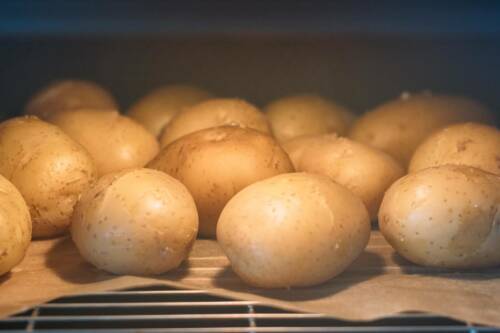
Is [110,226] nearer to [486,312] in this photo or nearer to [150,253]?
[150,253]

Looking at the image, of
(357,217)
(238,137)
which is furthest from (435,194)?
(238,137)

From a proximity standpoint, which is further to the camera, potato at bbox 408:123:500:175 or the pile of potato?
potato at bbox 408:123:500:175

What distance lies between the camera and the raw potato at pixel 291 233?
1.06 m

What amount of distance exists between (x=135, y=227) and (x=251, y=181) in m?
0.26

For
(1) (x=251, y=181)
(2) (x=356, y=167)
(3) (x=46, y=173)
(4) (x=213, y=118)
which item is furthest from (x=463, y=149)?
(3) (x=46, y=173)

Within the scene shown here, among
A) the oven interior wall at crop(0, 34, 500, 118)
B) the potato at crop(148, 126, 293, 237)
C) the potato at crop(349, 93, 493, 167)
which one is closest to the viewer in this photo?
the potato at crop(148, 126, 293, 237)

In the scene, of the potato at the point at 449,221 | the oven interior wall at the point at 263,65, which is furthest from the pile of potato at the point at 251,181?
the oven interior wall at the point at 263,65

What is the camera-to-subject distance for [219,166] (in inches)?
51.1

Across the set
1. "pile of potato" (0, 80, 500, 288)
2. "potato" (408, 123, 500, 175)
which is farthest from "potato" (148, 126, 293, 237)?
"potato" (408, 123, 500, 175)

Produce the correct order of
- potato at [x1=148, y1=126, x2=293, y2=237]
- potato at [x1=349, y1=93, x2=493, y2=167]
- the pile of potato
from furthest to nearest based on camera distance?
potato at [x1=349, y1=93, x2=493, y2=167], potato at [x1=148, y1=126, x2=293, y2=237], the pile of potato

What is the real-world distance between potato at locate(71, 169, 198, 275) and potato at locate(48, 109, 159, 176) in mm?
298

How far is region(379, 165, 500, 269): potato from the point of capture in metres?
1.12

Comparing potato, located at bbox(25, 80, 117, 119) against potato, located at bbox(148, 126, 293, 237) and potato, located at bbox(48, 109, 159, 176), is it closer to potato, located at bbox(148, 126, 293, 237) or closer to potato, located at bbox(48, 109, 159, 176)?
potato, located at bbox(48, 109, 159, 176)

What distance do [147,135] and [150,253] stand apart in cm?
46
